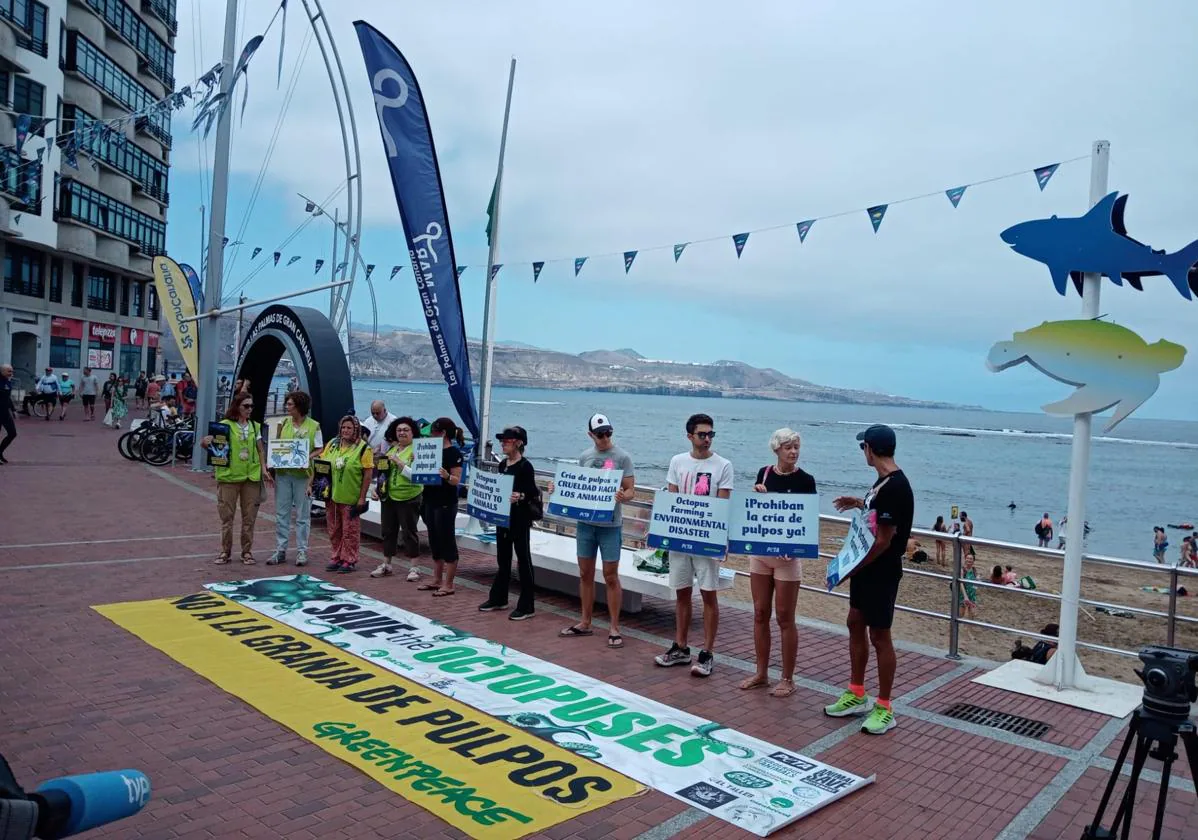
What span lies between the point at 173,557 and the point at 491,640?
4.79 meters

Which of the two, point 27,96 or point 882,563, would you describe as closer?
point 882,563

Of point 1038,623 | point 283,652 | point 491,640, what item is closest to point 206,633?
point 283,652

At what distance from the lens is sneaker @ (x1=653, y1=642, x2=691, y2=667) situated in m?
6.83

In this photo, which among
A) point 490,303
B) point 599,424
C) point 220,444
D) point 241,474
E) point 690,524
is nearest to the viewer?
point 690,524

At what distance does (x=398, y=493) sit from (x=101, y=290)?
48.4m

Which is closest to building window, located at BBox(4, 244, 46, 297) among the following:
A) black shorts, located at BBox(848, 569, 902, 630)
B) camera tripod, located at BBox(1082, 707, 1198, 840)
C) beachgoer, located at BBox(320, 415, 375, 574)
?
beachgoer, located at BBox(320, 415, 375, 574)

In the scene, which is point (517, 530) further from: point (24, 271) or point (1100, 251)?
point (24, 271)

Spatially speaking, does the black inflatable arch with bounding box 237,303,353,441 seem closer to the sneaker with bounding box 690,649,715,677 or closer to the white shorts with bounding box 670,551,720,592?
the white shorts with bounding box 670,551,720,592

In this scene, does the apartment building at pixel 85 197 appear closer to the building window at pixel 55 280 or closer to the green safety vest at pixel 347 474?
the building window at pixel 55 280

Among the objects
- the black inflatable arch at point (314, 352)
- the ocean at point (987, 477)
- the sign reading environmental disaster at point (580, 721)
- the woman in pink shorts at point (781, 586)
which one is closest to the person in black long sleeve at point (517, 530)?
the sign reading environmental disaster at point (580, 721)

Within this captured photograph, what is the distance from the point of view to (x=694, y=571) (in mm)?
6758

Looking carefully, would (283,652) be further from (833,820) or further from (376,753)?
(833,820)

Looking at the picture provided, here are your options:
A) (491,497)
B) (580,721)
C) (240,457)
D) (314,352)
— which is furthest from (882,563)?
(314,352)

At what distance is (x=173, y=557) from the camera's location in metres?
10.0
